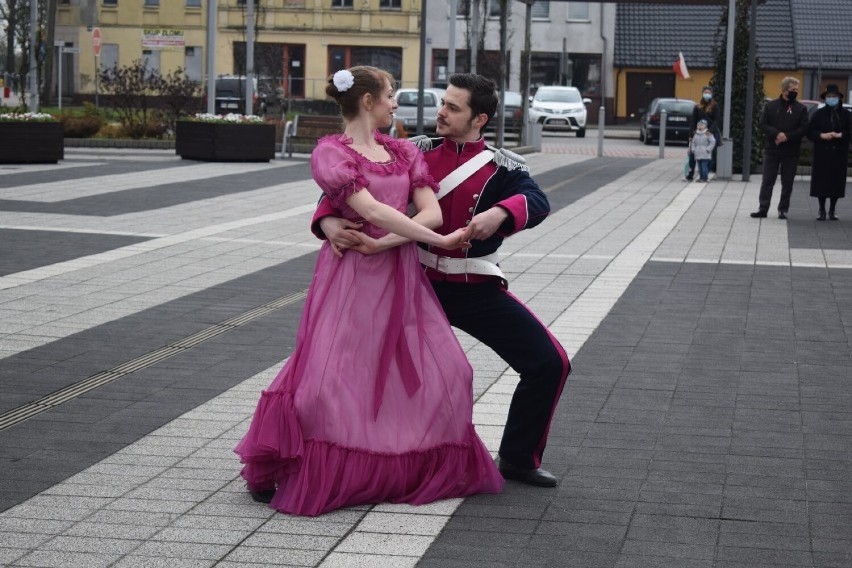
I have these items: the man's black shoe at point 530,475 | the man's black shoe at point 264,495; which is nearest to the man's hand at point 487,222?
the man's black shoe at point 530,475

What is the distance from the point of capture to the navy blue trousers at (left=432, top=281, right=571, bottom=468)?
542cm

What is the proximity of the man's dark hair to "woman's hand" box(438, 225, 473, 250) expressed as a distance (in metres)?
0.49

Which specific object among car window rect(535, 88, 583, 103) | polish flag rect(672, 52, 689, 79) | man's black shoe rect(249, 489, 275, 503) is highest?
polish flag rect(672, 52, 689, 79)

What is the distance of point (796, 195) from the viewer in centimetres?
2180

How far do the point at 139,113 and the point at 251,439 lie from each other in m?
27.9

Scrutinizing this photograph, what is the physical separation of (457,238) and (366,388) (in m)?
0.64

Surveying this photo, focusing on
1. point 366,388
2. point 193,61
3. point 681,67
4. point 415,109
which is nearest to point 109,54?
point 193,61

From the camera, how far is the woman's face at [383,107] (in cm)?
531

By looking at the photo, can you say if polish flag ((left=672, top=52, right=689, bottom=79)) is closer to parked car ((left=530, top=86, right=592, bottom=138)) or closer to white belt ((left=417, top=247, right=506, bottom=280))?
parked car ((left=530, top=86, right=592, bottom=138))

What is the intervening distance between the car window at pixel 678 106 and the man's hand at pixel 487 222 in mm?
37266

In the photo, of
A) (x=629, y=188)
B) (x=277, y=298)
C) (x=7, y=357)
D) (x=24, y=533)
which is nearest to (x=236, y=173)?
(x=629, y=188)

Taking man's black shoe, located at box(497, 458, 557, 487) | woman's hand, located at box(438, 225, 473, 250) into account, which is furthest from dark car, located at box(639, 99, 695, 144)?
woman's hand, located at box(438, 225, 473, 250)

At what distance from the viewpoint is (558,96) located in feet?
154

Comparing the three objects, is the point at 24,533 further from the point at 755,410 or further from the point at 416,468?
the point at 755,410
